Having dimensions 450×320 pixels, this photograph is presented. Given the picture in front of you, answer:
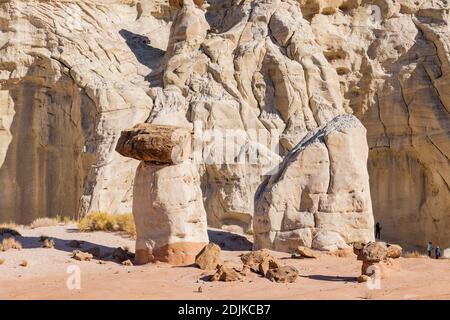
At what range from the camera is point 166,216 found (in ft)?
46.6

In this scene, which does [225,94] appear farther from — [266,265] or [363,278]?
[363,278]

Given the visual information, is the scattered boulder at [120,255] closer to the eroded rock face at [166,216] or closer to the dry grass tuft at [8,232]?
the eroded rock face at [166,216]

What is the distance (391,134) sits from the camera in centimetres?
3002

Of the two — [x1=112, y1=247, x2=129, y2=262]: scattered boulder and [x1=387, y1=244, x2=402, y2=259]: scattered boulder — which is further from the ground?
[x1=387, y1=244, x2=402, y2=259]: scattered boulder

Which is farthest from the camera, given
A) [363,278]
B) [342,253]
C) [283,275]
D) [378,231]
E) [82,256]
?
[378,231]

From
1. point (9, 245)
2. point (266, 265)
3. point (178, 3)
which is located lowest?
point (266, 265)

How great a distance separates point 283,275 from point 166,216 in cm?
318

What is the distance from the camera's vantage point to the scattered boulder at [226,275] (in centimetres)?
1198

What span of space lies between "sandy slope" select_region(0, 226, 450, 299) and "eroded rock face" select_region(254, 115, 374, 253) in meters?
0.89

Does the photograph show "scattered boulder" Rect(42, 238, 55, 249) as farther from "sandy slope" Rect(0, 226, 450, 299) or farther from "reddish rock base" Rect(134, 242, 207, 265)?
"reddish rock base" Rect(134, 242, 207, 265)

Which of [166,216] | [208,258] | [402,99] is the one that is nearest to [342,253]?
[208,258]

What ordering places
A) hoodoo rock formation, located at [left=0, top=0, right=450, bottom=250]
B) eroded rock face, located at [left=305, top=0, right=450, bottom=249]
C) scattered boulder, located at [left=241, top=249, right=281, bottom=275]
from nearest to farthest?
1. scattered boulder, located at [left=241, top=249, right=281, bottom=275]
2. hoodoo rock formation, located at [left=0, top=0, right=450, bottom=250]
3. eroded rock face, located at [left=305, top=0, right=450, bottom=249]

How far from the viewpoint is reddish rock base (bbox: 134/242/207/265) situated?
1415 cm

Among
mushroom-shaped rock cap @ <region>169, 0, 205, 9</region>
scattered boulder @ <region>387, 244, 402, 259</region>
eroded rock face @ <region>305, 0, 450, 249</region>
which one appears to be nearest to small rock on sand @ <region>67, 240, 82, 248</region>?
scattered boulder @ <region>387, 244, 402, 259</region>
